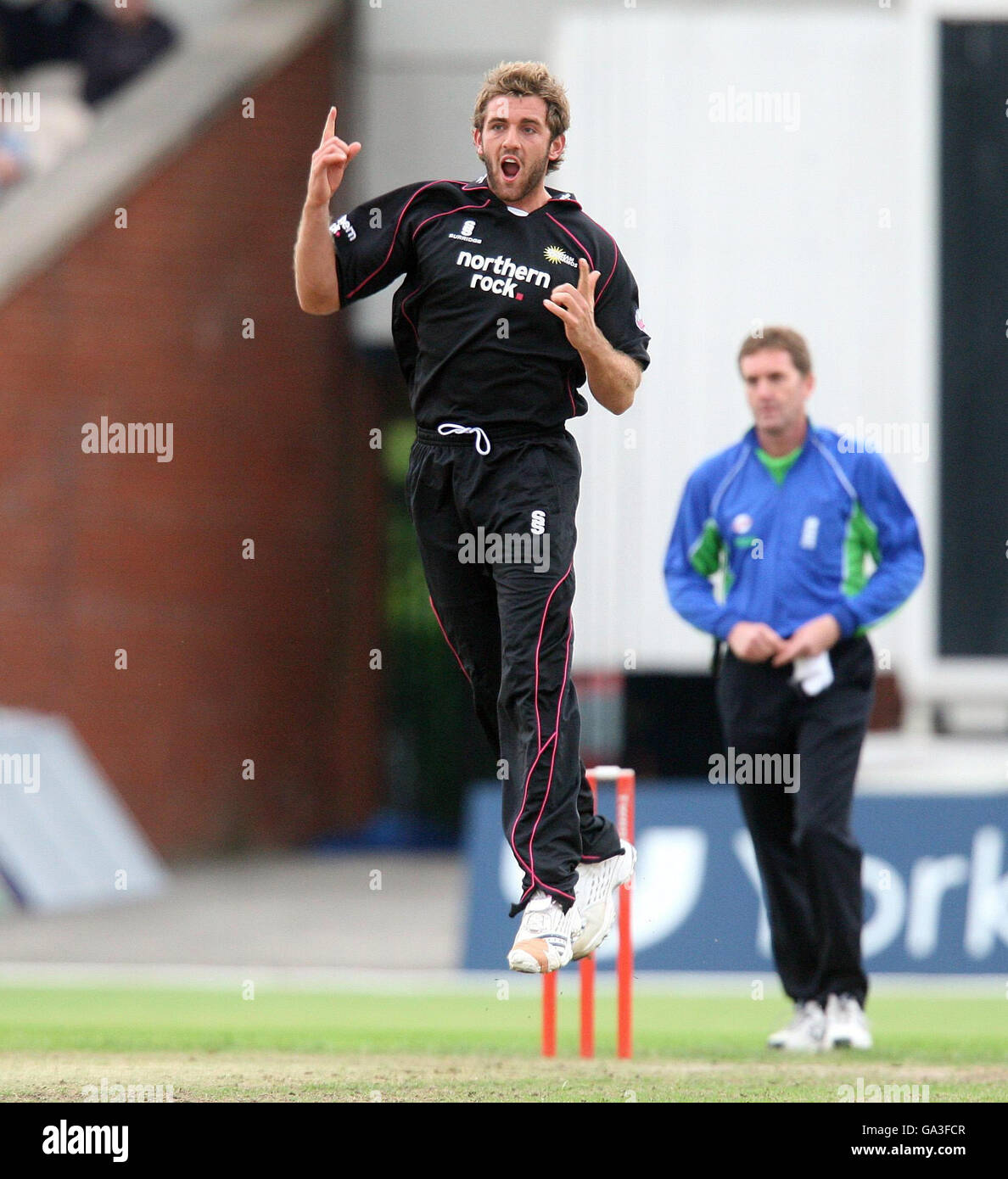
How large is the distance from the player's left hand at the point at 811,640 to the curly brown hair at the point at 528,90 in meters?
2.43

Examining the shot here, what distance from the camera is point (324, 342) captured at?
16.4m

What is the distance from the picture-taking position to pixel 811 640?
7348mm

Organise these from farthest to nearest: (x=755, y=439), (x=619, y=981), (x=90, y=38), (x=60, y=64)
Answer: (x=60, y=64) < (x=90, y=38) < (x=755, y=439) < (x=619, y=981)

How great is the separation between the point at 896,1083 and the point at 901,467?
26.6ft

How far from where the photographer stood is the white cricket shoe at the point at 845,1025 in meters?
7.34

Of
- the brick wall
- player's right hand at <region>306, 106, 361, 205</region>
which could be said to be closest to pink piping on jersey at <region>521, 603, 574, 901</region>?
player's right hand at <region>306, 106, 361, 205</region>

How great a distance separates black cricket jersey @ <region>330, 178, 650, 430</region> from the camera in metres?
5.66

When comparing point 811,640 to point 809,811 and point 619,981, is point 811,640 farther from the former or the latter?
point 619,981

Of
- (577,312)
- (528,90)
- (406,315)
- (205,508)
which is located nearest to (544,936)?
(577,312)

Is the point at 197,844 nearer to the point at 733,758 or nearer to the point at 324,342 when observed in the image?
the point at 324,342

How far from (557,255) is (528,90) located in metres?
0.48

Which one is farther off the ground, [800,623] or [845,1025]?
[800,623]
